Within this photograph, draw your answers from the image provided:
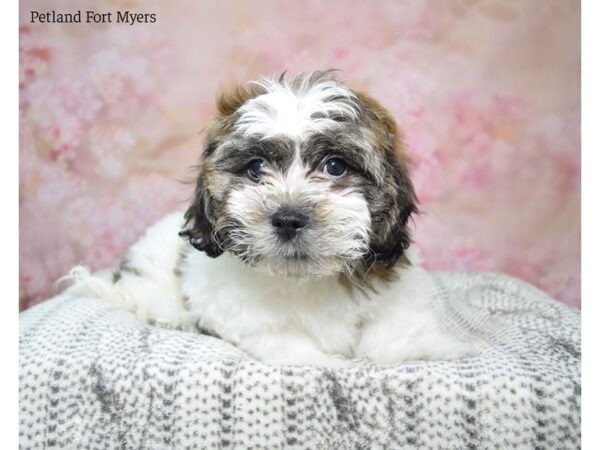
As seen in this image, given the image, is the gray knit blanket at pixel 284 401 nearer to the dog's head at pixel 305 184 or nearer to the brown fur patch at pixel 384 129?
the dog's head at pixel 305 184

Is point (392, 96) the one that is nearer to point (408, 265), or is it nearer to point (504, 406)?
point (408, 265)

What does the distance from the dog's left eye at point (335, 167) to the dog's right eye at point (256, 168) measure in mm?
237

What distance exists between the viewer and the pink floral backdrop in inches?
133

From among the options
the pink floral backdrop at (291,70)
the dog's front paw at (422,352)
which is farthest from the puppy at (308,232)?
the pink floral backdrop at (291,70)

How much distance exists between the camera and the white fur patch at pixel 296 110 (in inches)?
82.8

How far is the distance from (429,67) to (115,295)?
225 centimetres

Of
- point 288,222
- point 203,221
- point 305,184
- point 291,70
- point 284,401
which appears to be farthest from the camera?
point 291,70

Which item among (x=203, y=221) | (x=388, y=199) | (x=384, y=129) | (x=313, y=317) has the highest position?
(x=384, y=129)

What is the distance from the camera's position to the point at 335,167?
218 cm

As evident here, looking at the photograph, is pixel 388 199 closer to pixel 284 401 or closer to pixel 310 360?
pixel 310 360

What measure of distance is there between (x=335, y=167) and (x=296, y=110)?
25cm

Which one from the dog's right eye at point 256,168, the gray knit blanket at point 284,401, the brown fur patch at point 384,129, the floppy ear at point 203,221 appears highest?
the brown fur patch at point 384,129

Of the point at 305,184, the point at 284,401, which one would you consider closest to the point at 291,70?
the point at 305,184

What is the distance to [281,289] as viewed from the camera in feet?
7.47
